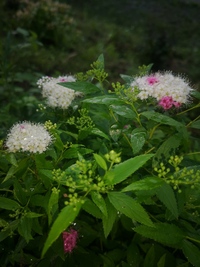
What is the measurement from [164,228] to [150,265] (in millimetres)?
205

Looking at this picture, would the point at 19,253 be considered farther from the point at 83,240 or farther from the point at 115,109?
the point at 115,109

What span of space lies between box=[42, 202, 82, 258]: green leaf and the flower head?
1.74ft

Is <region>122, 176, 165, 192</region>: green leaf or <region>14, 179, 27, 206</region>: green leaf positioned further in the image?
<region>14, 179, 27, 206</region>: green leaf

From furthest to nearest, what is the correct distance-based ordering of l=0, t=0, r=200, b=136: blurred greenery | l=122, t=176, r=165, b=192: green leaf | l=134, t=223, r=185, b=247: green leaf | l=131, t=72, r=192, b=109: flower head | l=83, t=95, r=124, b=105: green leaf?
l=0, t=0, r=200, b=136: blurred greenery → l=131, t=72, r=192, b=109: flower head → l=83, t=95, r=124, b=105: green leaf → l=134, t=223, r=185, b=247: green leaf → l=122, t=176, r=165, b=192: green leaf

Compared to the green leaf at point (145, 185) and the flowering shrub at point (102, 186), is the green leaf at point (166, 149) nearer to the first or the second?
the flowering shrub at point (102, 186)

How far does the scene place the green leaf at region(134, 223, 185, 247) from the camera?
914mm

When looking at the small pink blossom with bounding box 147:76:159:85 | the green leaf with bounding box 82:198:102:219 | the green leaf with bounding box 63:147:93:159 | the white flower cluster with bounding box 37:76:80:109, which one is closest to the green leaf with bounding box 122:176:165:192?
the green leaf with bounding box 82:198:102:219

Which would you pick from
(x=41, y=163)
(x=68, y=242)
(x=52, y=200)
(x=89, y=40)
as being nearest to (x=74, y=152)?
(x=41, y=163)

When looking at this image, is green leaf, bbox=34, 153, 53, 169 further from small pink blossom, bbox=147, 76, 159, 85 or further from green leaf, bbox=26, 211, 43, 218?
small pink blossom, bbox=147, 76, 159, 85

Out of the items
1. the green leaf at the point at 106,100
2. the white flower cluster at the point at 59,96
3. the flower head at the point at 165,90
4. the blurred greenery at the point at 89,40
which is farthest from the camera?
the blurred greenery at the point at 89,40

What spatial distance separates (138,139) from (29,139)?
0.31 metres

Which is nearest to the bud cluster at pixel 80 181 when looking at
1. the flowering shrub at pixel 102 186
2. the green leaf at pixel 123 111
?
the flowering shrub at pixel 102 186

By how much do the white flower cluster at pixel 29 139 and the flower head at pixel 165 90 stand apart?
0.33 metres

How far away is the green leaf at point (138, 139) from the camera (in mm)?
977
